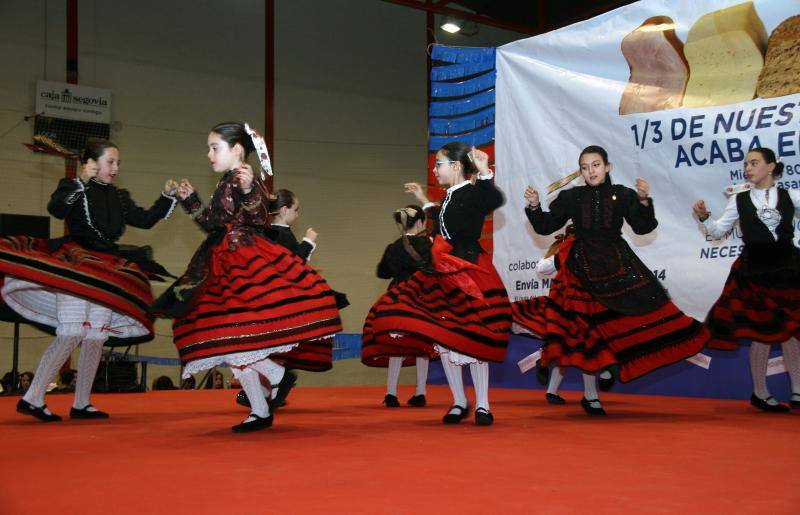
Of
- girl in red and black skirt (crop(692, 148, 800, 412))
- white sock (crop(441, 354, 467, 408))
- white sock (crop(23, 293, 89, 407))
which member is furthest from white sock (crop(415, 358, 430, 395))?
white sock (crop(23, 293, 89, 407))

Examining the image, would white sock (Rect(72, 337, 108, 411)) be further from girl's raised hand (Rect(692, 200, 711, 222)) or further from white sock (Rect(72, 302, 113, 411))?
girl's raised hand (Rect(692, 200, 711, 222))

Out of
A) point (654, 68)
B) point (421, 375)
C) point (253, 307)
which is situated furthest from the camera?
point (654, 68)

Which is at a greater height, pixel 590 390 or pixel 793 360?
pixel 793 360

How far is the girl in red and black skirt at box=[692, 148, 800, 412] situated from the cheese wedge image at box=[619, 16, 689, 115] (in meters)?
1.23

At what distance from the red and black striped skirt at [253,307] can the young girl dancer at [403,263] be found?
599 mm

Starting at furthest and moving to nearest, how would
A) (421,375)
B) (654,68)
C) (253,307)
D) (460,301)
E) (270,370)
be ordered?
(654,68) → (421,375) → (460,301) → (270,370) → (253,307)

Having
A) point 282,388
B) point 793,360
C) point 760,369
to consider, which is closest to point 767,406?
point 760,369

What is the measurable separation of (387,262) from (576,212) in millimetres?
1249

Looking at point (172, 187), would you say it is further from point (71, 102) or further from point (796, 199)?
point (71, 102)

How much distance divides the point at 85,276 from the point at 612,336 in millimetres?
2763

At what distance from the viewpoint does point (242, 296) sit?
3.53 metres

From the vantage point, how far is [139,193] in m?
9.91

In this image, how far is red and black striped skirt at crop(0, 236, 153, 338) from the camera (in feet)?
13.4

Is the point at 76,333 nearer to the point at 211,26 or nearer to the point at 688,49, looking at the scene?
the point at 688,49
